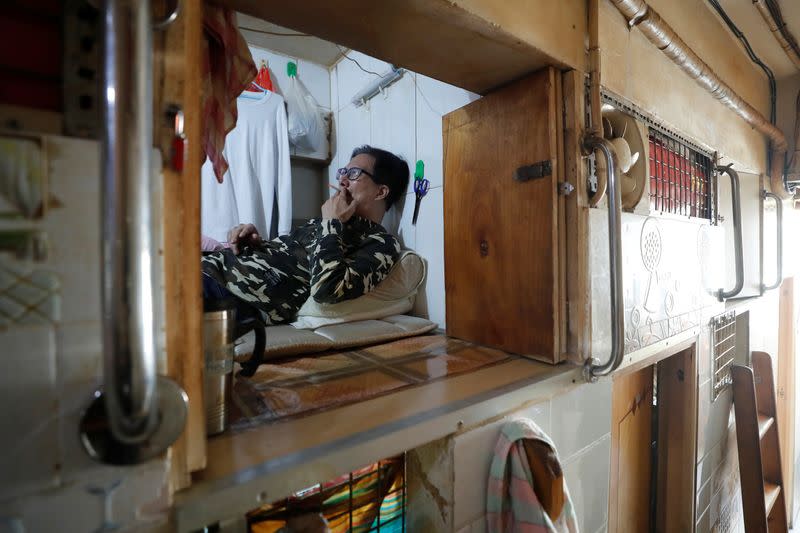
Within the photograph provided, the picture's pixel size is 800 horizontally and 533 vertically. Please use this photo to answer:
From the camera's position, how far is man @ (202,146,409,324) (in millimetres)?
1192

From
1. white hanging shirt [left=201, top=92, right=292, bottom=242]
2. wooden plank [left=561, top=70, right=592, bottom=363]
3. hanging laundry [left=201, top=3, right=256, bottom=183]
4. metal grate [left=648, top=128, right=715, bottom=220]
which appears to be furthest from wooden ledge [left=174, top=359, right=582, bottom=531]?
white hanging shirt [left=201, top=92, right=292, bottom=242]

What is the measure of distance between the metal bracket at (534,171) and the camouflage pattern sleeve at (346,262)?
0.60m

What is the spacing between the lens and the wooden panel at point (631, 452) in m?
1.16

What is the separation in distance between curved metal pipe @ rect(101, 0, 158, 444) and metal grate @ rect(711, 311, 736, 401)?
1829mm

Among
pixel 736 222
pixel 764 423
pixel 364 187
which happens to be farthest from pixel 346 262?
pixel 764 423

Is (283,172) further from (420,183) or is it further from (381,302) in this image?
(381,302)

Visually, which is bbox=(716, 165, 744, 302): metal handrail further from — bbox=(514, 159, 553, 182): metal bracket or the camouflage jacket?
the camouflage jacket

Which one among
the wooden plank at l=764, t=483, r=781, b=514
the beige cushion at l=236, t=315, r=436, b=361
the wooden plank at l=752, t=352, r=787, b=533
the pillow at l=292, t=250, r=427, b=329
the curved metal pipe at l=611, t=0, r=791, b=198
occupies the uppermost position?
the curved metal pipe at l=611, t=0, r=791, b=198

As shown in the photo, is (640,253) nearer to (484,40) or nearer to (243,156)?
(484,40)

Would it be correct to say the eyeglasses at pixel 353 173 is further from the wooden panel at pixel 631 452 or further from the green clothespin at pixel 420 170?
the wooden panel at pixel 631 452

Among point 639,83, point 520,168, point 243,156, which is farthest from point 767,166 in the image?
point 243,156

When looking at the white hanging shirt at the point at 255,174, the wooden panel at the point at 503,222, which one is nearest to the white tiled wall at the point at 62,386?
the wooden panel at the point at 503,222

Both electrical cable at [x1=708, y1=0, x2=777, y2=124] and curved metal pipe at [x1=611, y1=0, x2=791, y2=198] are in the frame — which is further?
electrical cable at [x1=708, y1=0, x2=777, y2=124]

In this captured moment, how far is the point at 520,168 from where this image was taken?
0.85 metres
